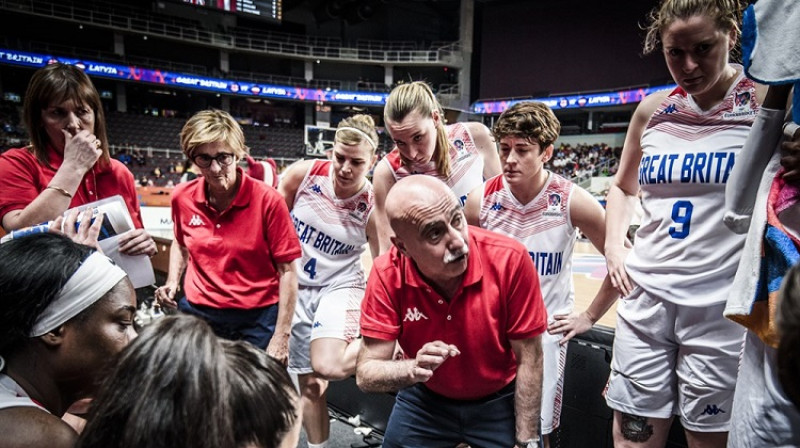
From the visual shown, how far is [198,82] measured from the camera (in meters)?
24.8

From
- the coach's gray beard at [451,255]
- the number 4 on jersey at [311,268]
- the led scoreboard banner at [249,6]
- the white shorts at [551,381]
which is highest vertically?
the led scoreboard banner at [249,6]

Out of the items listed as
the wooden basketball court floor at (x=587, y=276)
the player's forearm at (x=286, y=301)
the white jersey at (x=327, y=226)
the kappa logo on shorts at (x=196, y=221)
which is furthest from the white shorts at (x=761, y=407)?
the wooden basketball court floor at (x=587, y=276)

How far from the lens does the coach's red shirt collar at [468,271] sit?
165cm

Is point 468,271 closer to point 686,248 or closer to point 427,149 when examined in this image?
point 686,248

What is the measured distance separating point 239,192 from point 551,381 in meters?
1.68

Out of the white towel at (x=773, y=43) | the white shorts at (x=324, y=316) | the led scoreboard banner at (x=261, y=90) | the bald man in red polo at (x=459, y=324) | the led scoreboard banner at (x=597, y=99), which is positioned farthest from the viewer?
the led scoreboard banner at (x=597, y=99)

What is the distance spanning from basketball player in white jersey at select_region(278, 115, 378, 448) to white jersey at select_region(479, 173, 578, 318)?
0.78 m

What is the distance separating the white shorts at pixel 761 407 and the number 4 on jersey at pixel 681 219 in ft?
1.51

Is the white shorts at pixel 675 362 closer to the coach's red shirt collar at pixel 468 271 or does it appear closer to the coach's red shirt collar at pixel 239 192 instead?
the coach's red shirt collar at pixel 468 271

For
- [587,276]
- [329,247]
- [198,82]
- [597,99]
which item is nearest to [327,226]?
[329,247]

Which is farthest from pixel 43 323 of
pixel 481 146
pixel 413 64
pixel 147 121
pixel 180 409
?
pixel 413 64

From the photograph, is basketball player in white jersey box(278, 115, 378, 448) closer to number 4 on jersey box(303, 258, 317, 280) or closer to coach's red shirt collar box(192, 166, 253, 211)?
number 4 on jersey box(303, 258, 317, 280)

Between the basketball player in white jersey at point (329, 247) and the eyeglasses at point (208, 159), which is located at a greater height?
the eyeglasses at point (208, 159)

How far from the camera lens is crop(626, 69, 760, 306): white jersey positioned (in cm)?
153
